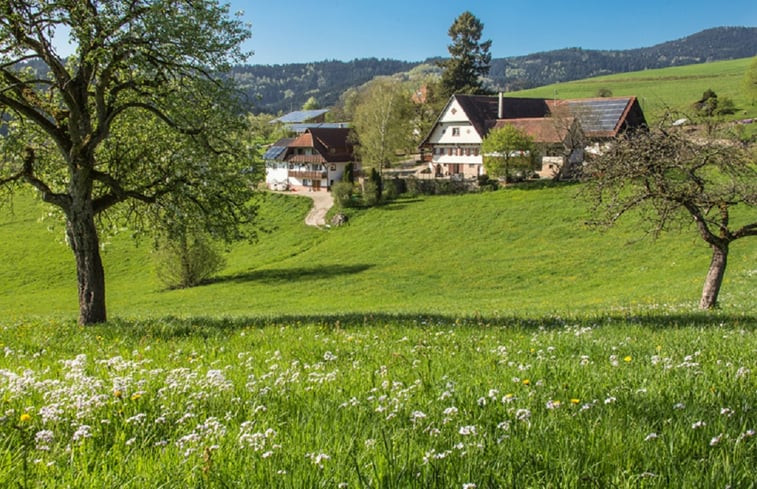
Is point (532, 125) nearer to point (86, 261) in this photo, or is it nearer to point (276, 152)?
point (276, 152)

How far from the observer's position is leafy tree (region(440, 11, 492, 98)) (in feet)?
335

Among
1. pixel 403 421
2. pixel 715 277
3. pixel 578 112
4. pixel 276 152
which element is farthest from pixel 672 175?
pixel 276 152

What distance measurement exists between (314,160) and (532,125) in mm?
33667

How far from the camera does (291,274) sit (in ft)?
164

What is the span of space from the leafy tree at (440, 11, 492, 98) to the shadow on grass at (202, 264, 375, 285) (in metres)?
61.3

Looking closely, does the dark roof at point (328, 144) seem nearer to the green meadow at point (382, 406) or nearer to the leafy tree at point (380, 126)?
the leafy tree at point (380, 126)

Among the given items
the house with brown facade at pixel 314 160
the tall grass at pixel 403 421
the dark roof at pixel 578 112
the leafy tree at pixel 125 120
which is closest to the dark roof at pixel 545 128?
the dark roof at pixel 578 112

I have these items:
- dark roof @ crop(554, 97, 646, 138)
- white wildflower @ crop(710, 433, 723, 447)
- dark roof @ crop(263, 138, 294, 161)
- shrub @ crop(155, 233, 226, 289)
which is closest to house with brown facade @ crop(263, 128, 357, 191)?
dark roof @ crop(263, 138, 294, 161)

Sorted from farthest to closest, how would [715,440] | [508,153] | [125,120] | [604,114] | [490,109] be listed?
[490,109], [604,114], [508,153], [125,120], [715,440]

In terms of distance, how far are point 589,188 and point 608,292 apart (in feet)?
61.2

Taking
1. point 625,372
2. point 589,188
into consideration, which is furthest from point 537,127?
point 625,372

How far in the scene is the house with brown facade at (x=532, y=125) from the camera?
71.2 meters

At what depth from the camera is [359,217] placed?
68.2 meters

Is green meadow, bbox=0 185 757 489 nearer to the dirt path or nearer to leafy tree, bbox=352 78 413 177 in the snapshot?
the dirt path
